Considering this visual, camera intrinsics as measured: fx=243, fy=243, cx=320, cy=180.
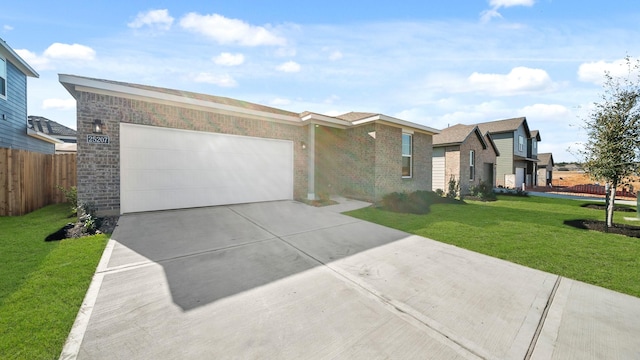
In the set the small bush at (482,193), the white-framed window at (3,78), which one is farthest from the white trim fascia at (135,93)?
the small bush at (482,193)

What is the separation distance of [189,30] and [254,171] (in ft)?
15.7

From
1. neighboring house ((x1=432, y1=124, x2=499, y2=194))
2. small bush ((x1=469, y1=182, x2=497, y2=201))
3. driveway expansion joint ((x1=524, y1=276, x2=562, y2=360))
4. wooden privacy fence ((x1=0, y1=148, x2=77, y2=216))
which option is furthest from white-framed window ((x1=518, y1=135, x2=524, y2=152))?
wooden privacy fence ((x1=0, y1=148, x2=77, y2=216))

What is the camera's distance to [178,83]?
930 cm

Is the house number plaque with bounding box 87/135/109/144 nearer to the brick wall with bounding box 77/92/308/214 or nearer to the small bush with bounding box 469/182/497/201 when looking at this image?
the brick wall with bounding box 77/92/308/214

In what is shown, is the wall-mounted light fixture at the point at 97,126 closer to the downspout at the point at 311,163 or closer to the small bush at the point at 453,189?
the downspout at the point at 311,163

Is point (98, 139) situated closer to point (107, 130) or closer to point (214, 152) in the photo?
point (107, 130)

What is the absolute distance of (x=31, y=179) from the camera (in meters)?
7.56

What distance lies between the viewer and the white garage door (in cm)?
693

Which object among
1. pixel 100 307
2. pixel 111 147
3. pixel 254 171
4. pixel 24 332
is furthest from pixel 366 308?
pixel 111 147

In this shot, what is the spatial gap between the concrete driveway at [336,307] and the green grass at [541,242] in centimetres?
51

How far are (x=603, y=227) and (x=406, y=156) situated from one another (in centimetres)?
682

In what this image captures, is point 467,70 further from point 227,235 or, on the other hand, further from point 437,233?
point 227,235

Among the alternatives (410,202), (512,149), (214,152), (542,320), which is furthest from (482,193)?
(214,152)

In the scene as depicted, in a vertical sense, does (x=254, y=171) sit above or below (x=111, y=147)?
below
